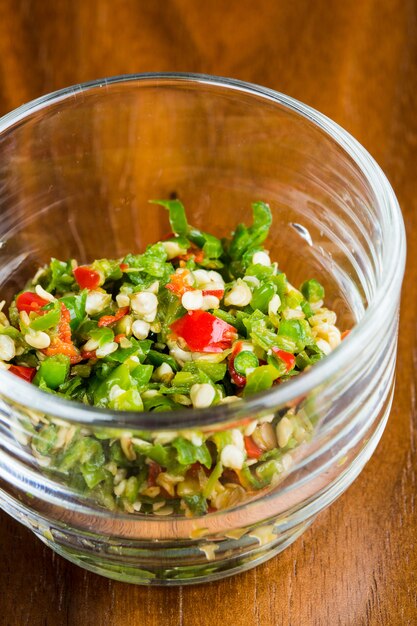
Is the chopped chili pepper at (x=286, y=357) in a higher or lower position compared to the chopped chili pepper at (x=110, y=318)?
lower

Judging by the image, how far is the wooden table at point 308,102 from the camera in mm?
1091

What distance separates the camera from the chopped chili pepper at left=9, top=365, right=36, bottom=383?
1.10 m

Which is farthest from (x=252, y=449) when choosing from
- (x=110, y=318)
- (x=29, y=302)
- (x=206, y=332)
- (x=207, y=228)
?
(x=207, y=228)

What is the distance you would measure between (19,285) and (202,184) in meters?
0.32

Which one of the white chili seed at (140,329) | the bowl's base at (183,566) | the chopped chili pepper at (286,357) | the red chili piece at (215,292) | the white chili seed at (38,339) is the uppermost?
the red chili piece at (215,292)

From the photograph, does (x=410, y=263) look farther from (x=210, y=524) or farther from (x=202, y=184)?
(x=210, y=524)

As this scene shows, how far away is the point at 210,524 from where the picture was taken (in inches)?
37.9

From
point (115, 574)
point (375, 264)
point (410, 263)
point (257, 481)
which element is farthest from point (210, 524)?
point (410, 263)

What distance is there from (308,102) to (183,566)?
1.03m

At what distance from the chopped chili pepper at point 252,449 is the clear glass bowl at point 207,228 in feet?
0.10

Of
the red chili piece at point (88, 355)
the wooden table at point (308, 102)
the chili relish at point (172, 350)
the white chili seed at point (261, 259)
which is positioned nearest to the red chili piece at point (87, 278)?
the chili relish at point (172, 350)

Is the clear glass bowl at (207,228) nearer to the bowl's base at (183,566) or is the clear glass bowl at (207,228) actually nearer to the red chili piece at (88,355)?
the bowl's base at (183,566)

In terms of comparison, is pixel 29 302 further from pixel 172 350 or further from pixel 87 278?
pixel 172 350

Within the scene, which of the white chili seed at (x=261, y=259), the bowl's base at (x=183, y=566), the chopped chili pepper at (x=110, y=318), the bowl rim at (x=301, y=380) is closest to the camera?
the bowl rim at (x=301, y=380)
